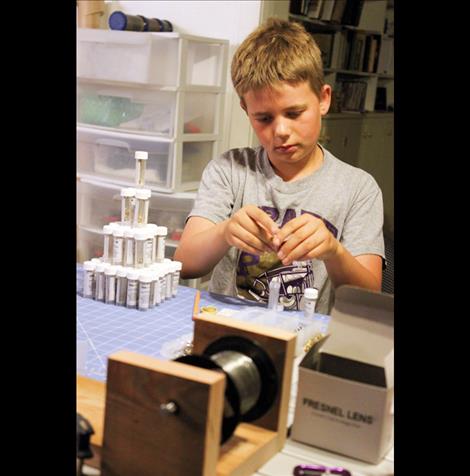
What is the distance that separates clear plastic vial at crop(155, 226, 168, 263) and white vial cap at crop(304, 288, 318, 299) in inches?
10.0

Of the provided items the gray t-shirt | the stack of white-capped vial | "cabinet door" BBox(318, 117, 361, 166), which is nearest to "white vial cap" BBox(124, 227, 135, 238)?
the stack of white-capped vial

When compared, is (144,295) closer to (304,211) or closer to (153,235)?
(153,235)

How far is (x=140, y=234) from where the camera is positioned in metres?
0.75

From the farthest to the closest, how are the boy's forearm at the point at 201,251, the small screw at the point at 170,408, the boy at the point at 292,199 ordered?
the boy's forearm at the point at 201,251 → the boy at the point at 292,199 → the small screw at the point at 170,408

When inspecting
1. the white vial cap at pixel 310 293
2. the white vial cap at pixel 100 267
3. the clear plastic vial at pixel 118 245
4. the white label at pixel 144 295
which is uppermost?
the white vial cap at pixel 310 293

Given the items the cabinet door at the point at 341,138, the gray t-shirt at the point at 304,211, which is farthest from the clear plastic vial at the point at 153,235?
the cabinet door at the point at 341,138

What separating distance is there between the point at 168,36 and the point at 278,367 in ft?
1.60

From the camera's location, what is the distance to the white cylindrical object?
72 centimetres

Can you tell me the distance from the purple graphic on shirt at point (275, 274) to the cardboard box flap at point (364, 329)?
0.27 ft

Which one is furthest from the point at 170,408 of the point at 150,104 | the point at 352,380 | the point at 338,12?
the point at 150,104

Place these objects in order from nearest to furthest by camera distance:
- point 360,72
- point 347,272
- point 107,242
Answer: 1. point 347,272
2. point 360,72
3. point 107,242

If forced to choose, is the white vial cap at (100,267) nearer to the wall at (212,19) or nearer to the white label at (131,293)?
the white label at (131,293)

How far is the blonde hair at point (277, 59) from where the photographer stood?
576 mm

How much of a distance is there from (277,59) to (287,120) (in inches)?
2.7
